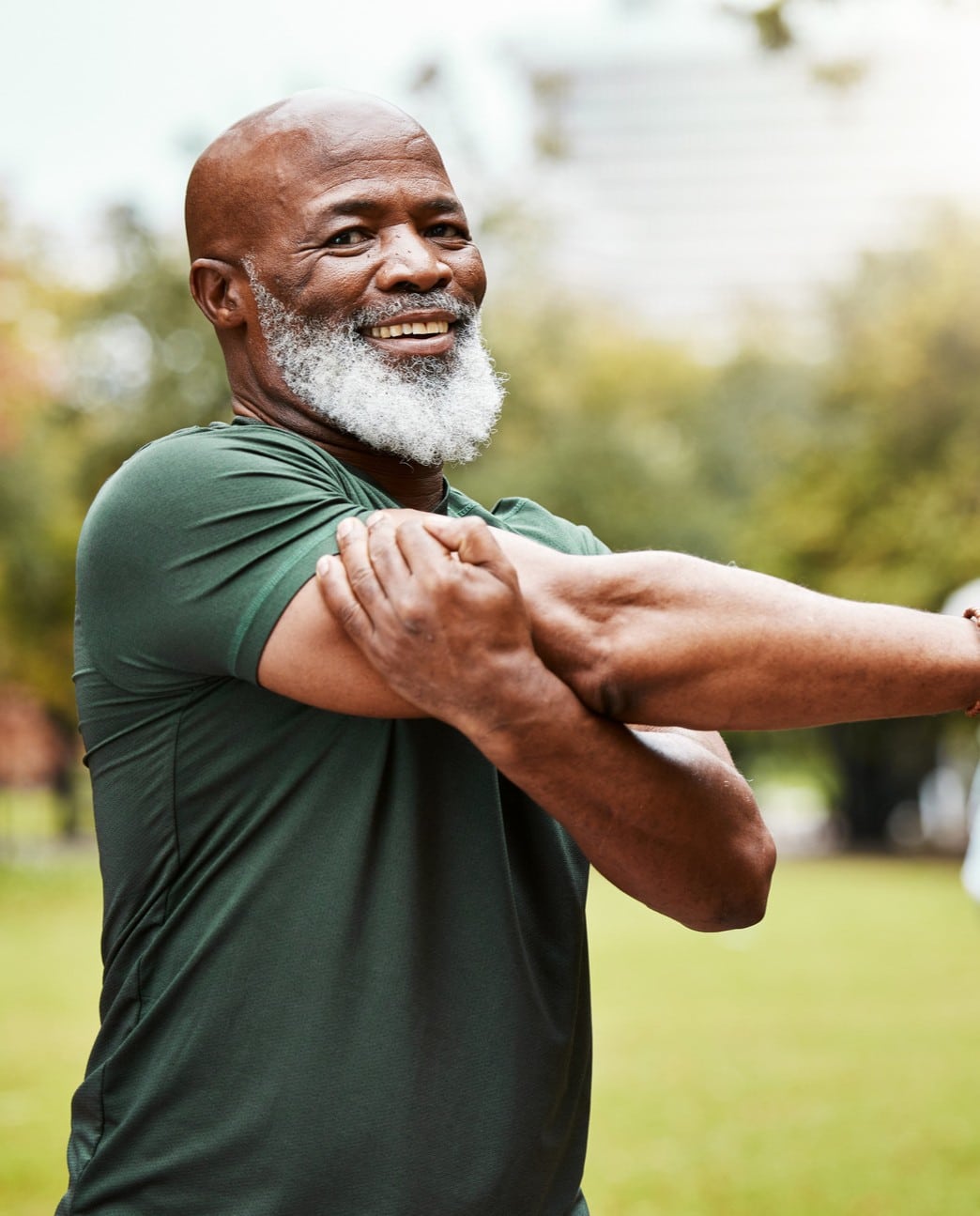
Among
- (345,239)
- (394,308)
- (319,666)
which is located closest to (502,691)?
(319,666)

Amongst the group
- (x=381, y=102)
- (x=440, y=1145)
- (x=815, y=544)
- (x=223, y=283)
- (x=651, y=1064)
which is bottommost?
(x=815, y=544)

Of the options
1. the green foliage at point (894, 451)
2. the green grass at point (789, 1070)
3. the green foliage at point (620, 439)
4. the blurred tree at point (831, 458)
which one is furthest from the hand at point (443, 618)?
the blurred tree at point (831, 458)

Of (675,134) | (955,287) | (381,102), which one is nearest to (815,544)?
(955,287)

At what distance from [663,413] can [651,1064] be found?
36.9 meters

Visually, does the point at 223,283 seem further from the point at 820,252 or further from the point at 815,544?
the point at 820,252

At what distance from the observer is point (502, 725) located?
2.05m

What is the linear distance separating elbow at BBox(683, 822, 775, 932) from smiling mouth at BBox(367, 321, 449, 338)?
37.3 inches

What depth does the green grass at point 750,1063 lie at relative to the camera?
9.48 meters

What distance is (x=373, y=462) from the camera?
8.44ft

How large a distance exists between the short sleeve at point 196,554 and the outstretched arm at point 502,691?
0.34ft

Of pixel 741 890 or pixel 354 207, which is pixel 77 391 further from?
pixel 741 890

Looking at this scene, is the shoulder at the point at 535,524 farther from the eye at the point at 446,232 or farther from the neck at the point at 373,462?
the eye at the point at 446,232

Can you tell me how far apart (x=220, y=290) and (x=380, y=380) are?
36cm

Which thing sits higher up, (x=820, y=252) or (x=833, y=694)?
(x=833, y=694)
